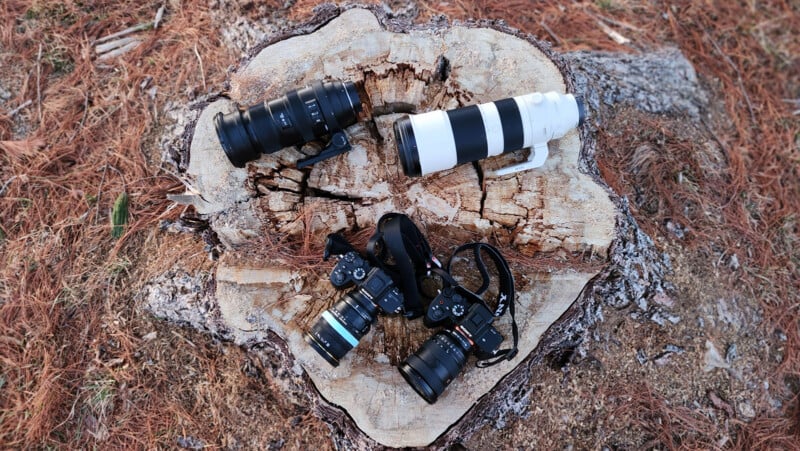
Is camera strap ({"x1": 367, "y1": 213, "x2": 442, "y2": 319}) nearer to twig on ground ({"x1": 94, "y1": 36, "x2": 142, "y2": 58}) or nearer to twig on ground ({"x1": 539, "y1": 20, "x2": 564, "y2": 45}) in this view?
twig on ground ({"x1": 539, "y1": 20, "x2": 564, "y2": 45})

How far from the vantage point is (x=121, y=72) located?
320 centimetres

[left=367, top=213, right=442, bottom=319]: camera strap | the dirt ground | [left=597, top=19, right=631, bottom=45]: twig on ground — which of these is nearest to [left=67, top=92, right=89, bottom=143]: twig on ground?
the dirt ground

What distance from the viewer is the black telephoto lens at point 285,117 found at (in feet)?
7.35

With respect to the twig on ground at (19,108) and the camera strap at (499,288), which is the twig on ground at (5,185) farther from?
the camera strap at (499,288)

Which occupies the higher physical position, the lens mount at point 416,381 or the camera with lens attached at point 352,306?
the camera with lens attached at point 352,306

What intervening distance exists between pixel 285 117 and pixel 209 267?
32.3 inches

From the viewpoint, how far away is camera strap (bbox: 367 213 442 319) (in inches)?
85.9

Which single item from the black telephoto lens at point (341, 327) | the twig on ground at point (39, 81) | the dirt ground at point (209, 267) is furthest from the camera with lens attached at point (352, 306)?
the twig on ground at point (39, 81)

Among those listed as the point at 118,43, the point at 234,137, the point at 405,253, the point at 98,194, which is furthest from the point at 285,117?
the point at 118,43

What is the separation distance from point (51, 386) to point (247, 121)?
180cm

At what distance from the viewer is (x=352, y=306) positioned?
6.93ft

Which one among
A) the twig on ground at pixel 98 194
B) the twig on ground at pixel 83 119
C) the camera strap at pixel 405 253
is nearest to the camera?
the camera strap at pixel 405 253

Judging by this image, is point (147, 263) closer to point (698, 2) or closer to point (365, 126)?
point (365, 126)

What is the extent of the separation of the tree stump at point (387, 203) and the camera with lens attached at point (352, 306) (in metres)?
0.13
